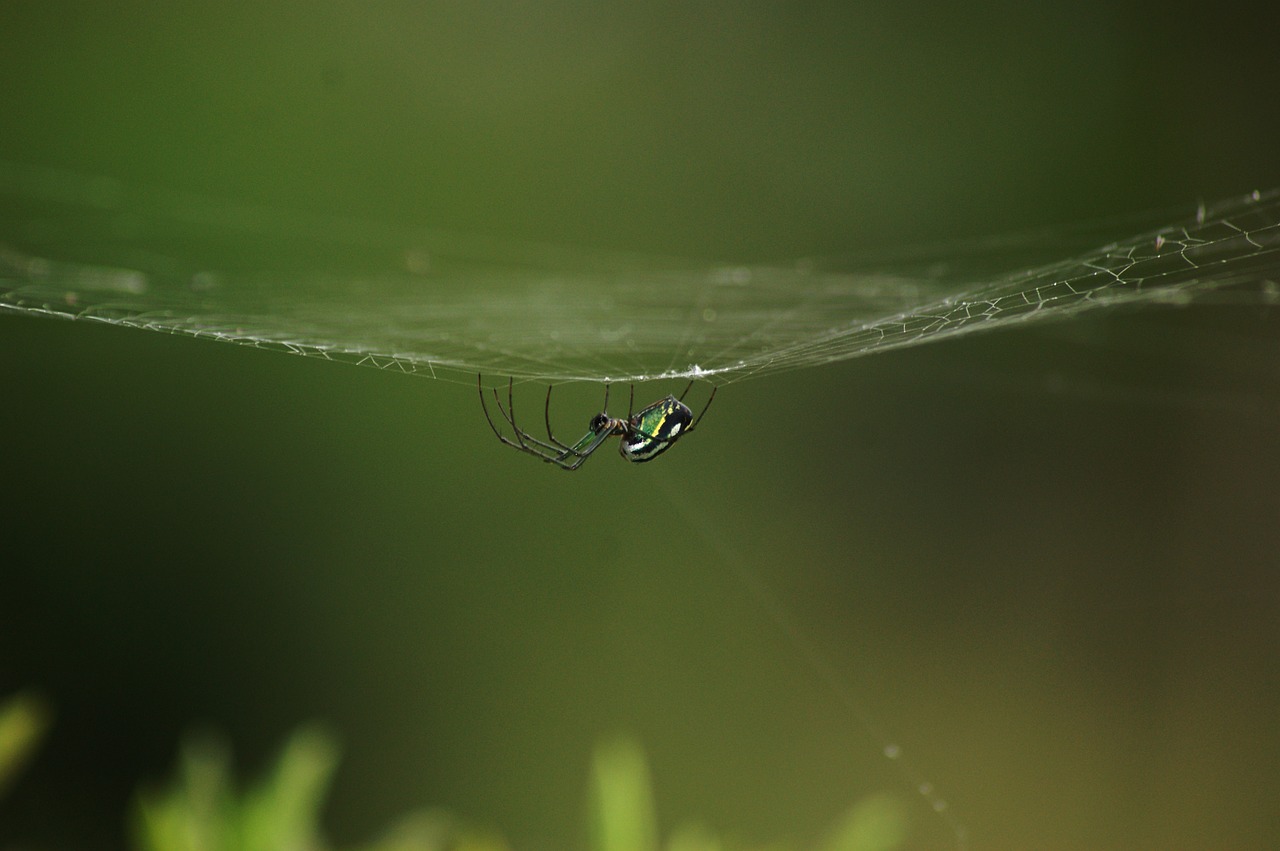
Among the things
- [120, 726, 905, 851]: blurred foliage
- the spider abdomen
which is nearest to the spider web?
the spider abdomen

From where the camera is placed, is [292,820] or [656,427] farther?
[656,427]

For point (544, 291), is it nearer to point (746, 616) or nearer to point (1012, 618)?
point (746, 616)

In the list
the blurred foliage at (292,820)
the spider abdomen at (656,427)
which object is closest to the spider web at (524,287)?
the spider abdomen at (656,427)

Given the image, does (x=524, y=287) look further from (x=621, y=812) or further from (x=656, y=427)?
(x=621, y=812)

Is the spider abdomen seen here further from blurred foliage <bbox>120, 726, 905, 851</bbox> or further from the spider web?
blurred foliage <bbox>120, 726, 905, 851</bbox>

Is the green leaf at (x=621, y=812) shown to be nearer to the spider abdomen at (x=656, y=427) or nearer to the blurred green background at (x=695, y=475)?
the spider abdomen at (x=656, y=427)

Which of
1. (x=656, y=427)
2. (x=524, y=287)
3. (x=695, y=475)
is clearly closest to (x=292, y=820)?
(x=656, y=427)

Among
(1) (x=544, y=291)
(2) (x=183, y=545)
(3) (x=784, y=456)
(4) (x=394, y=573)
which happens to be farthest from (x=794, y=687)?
(2) (x=183, y=545)
